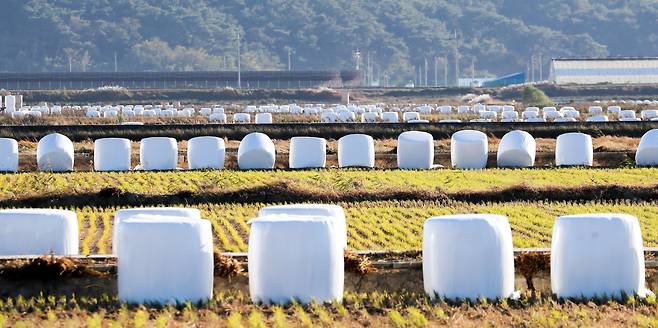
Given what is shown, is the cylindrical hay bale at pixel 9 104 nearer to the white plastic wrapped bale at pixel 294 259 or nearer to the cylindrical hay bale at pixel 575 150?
the cylindrical hay bale at pixel 575 150

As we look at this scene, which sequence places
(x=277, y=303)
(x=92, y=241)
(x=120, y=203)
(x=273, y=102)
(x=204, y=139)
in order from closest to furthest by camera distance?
1. (x=277, y=303)
2. (x=92, y=241)
3. (x=120, y=203)
4. (x=204, y=139)
5. (x=273, y=102)

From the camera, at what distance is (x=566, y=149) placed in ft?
113

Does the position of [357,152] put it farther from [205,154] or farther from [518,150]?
[518,150]

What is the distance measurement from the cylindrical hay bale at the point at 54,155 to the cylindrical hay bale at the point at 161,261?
2044 cm

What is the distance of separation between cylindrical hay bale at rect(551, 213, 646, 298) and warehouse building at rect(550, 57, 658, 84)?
→ 10465cm

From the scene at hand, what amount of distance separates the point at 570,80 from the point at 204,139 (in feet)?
287

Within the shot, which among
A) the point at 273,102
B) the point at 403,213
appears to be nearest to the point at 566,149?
the point at 403,213

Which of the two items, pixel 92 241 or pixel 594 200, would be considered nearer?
pixel 92 241

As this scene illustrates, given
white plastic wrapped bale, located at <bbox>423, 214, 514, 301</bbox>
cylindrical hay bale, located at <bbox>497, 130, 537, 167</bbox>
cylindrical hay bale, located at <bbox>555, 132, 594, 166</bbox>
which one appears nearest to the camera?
white plastic wrapped bale, located at <bbox>423, 214, 514, 301</bbox>

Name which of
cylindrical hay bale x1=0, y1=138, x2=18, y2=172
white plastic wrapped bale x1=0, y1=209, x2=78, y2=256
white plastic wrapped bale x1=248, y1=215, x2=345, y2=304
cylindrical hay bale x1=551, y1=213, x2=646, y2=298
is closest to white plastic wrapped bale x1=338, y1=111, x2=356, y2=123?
cylindrical hay bale x1=0, y1=138, x2=18, y2=172

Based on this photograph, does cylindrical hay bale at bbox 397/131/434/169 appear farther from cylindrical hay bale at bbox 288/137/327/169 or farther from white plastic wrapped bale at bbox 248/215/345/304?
white plastic wrapped bale at bbox 248/215/345/304

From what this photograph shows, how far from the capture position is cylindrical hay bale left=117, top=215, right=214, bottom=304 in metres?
13.9

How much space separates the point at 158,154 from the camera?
3409cm

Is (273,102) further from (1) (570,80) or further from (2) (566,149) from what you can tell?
(2) (566,149)
